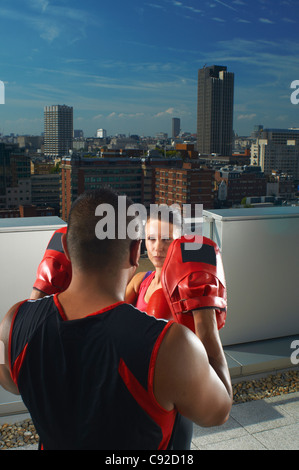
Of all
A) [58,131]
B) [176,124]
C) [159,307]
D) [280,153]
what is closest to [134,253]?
[159,307]

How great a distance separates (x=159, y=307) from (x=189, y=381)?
37 centimetres

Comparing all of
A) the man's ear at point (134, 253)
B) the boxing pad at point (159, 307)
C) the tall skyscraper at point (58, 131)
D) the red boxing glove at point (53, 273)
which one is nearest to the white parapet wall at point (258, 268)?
the boxing pad at point (159, 307)

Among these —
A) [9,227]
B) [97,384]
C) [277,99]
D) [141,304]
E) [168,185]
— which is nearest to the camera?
[97,384]

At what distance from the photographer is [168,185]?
1203 cm

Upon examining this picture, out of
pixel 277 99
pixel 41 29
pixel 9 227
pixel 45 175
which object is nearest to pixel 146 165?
pixel 45 175

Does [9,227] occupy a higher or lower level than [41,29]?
lower

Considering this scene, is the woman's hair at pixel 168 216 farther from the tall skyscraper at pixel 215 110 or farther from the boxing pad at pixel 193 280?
the tall skyscraper at pixel 215 110

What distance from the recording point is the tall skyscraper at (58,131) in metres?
14.7

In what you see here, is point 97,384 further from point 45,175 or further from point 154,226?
point 45,175

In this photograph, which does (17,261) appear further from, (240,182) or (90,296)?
(240,182)

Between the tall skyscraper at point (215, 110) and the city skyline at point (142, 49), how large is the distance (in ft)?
33.0

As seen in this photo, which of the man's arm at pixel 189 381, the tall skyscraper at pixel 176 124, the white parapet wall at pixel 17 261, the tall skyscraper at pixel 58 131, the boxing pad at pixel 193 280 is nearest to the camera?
the man's arm at pixel 189 381

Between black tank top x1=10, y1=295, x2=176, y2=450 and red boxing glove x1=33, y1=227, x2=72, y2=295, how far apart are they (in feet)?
0.57
